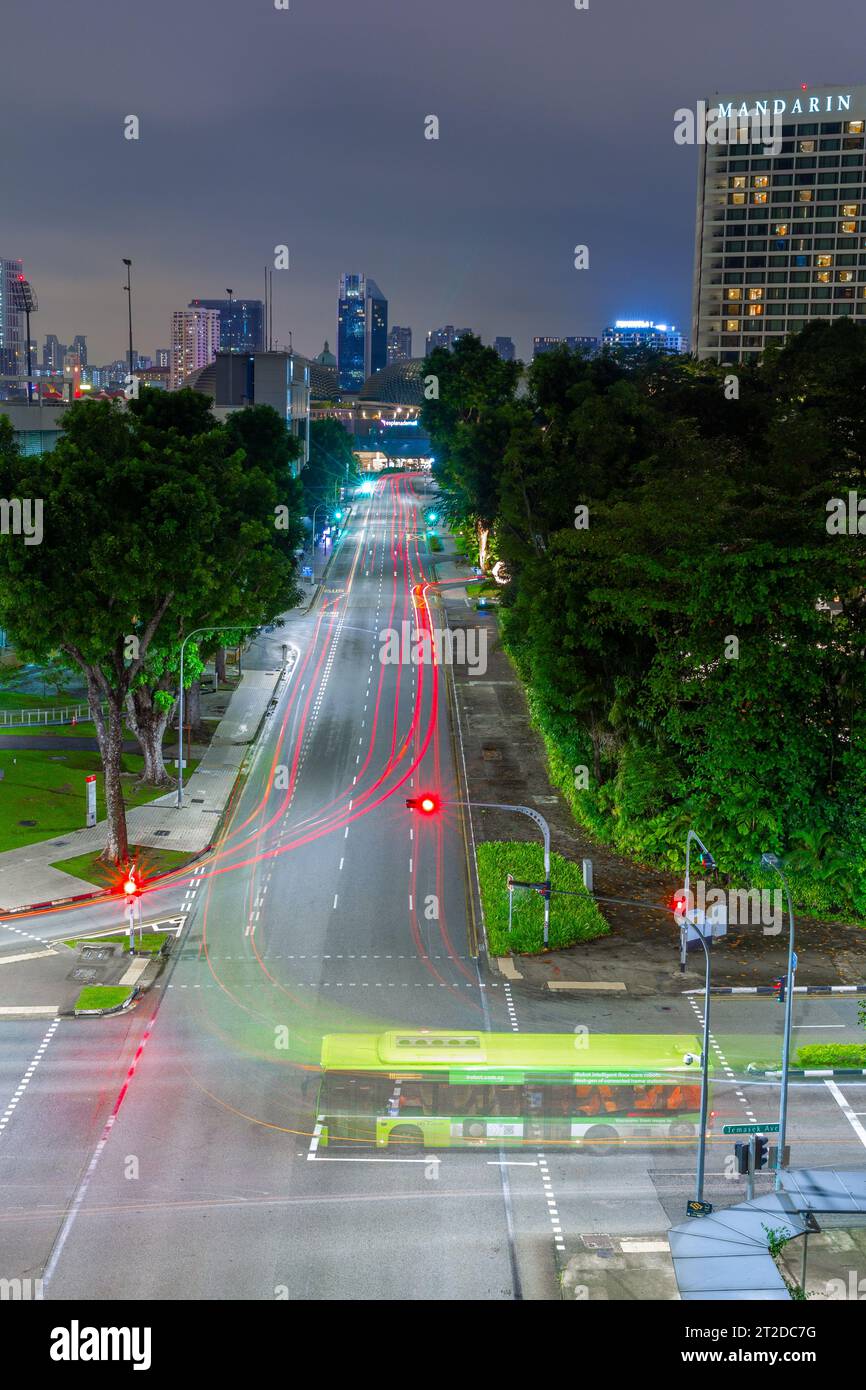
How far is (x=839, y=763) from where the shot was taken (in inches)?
1734

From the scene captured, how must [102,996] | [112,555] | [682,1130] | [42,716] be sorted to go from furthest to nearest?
[42,716], [112,555], [102,996], [682,1130]

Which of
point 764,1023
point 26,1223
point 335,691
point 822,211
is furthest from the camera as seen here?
point 822,211

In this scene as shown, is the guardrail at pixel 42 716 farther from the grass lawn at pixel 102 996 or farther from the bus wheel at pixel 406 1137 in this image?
the bus wheel at pixel 406 1137

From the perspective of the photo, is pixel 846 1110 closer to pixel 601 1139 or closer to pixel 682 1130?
pixel 682 1130

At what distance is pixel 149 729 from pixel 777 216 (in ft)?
439

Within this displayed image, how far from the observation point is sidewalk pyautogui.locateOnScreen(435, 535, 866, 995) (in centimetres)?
3944

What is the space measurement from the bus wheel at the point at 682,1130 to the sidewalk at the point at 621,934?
8.30 metres

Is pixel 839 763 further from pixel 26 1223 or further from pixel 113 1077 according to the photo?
pixel 26 1223

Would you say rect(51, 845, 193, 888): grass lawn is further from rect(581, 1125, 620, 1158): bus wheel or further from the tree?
rect(581, 1125, 620, 1158): bus wheel

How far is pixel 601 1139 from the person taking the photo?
29.2 meters

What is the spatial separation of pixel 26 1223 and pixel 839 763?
29.7 m

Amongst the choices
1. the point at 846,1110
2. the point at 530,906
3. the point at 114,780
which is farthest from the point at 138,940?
the point at 846,1110

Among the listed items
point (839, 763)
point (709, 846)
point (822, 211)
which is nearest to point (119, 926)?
point (709, 846)

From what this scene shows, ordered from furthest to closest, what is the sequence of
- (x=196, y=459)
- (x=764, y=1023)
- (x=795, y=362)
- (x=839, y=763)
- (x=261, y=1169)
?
(x=795, y=362)
(x=196, y=459)
(x=839, y=763)
(x=764, y=1023)
(x=261, y=1169)
